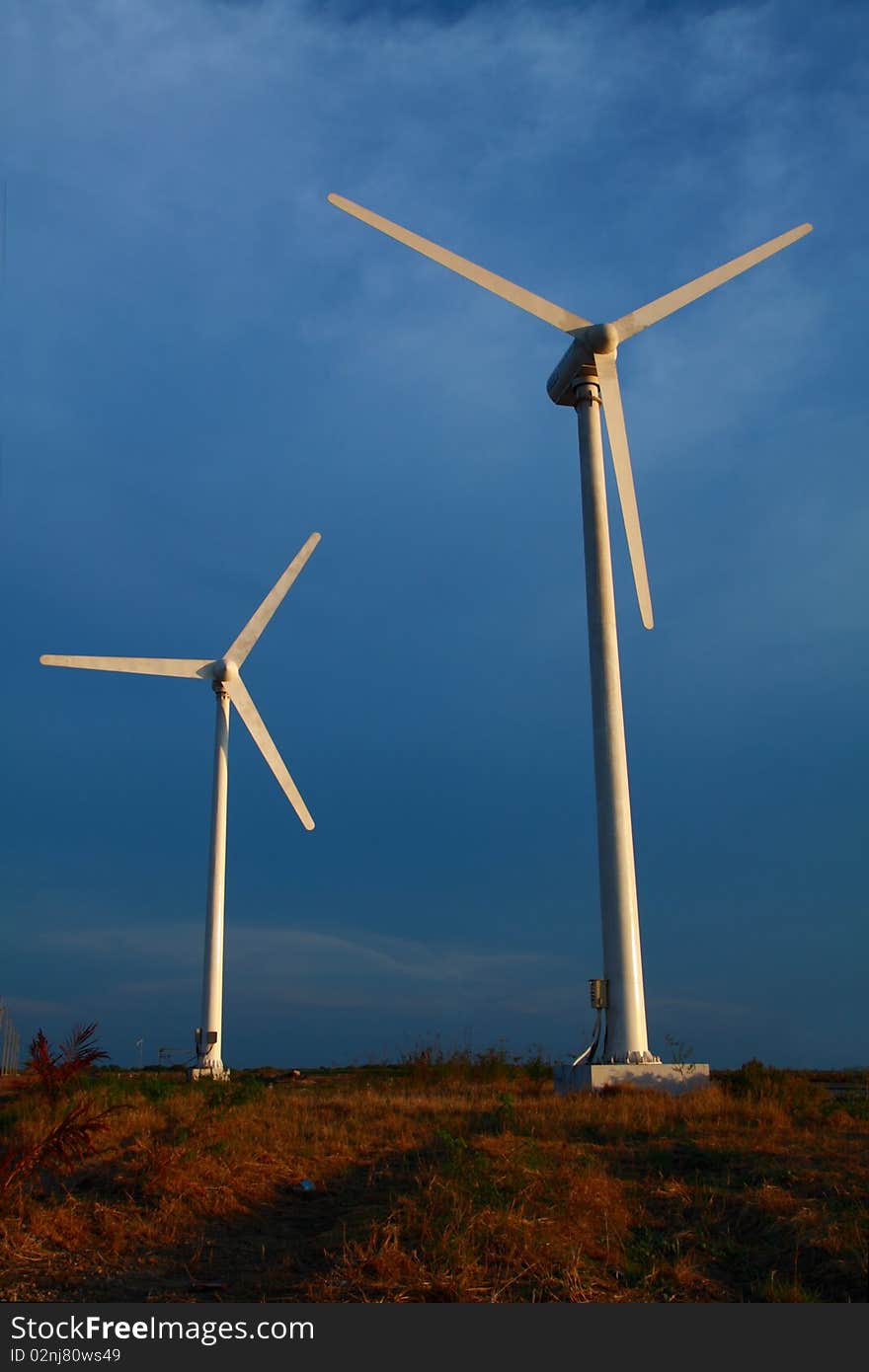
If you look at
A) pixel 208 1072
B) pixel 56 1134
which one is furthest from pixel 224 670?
pixel 56 1134

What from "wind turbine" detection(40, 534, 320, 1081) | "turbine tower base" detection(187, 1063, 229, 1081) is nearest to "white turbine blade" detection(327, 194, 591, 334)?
"wind turbine" detection(40, 534, 320, 1081)

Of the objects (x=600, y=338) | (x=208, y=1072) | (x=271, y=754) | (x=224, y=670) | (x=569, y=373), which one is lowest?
(x=208, y=1072)

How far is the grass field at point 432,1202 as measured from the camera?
1013 centimetres

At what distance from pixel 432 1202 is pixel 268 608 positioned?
3561 cm

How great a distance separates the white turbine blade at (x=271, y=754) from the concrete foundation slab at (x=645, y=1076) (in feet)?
63.6

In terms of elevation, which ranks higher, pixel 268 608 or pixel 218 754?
pixel 268 608

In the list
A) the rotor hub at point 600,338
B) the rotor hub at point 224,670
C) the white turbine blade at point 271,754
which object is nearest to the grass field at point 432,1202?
the rotor hub at point 600,338

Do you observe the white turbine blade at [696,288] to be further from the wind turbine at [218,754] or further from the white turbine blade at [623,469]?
the wind turbine at [218,754]

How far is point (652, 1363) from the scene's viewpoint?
27.7 ft

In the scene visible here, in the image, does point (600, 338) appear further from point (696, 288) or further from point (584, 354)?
point (696, 288)

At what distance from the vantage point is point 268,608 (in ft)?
149

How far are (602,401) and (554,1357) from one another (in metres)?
23.2

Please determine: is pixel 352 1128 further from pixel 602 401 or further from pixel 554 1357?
pixel 602 401

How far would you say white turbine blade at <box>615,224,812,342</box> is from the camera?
94.2 feet
